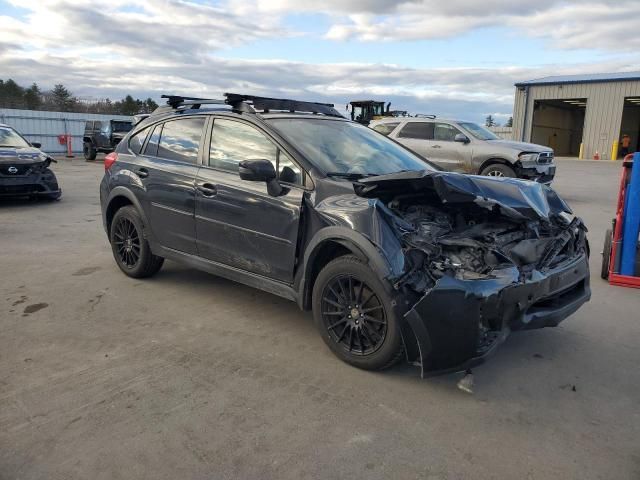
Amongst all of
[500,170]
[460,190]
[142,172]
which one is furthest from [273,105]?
[500,170]

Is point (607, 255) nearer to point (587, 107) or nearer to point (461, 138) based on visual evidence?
point (461, 138)

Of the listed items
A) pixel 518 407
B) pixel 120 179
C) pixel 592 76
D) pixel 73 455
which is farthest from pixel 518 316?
Result: pixel 592 76

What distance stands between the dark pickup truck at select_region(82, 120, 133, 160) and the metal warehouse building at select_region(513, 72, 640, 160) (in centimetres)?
2622

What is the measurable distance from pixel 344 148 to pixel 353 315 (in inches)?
60.5

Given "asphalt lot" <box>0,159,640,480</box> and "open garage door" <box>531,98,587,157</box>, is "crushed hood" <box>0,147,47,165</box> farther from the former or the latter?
"open garage door" <box>531,98,587,157</box>

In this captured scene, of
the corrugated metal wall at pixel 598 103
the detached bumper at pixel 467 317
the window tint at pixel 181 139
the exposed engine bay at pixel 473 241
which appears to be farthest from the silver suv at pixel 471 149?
the corrugated metal wall at pixel 598 103

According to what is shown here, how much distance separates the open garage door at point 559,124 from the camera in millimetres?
37750

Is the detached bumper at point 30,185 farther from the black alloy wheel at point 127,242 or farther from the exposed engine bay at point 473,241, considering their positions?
the exposed engine bay at point 473,241

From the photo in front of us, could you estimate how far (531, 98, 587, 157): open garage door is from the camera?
37750 mm

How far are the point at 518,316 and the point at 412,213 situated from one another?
3.14 feet

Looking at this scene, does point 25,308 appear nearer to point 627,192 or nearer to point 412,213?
point 412,213

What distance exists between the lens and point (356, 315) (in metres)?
3.47

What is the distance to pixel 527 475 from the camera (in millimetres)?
2527

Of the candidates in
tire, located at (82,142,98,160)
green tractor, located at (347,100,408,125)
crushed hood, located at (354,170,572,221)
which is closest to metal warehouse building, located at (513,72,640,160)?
green tractor, located at (347,100,408,125)
